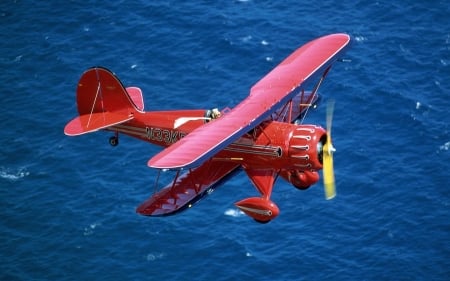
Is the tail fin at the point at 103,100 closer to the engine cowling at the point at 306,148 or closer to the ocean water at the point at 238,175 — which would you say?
the engine cowling at the point at 306,148

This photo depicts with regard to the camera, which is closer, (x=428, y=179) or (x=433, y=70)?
(x=428, y=179)

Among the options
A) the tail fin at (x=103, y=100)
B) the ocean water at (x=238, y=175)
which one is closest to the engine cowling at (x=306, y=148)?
the tail fin at (x=103, y=100)

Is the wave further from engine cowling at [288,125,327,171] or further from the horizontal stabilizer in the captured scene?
engine cowling at [288,125,327,171]

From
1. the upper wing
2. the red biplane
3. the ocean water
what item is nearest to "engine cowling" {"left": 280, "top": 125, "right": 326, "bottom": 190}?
the red biplane

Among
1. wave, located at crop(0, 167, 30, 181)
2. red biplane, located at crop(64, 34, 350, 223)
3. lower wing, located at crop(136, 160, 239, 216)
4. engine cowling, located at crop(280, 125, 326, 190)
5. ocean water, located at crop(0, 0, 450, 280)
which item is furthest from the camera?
wave, located at crop(0, 167, 30, 181)

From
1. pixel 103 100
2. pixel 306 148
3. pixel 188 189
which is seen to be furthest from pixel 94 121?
pixel 306 148

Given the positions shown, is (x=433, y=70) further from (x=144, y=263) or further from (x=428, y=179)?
(x=144, y=263)

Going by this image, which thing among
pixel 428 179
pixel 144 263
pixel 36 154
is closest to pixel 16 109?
pixel 36 154
